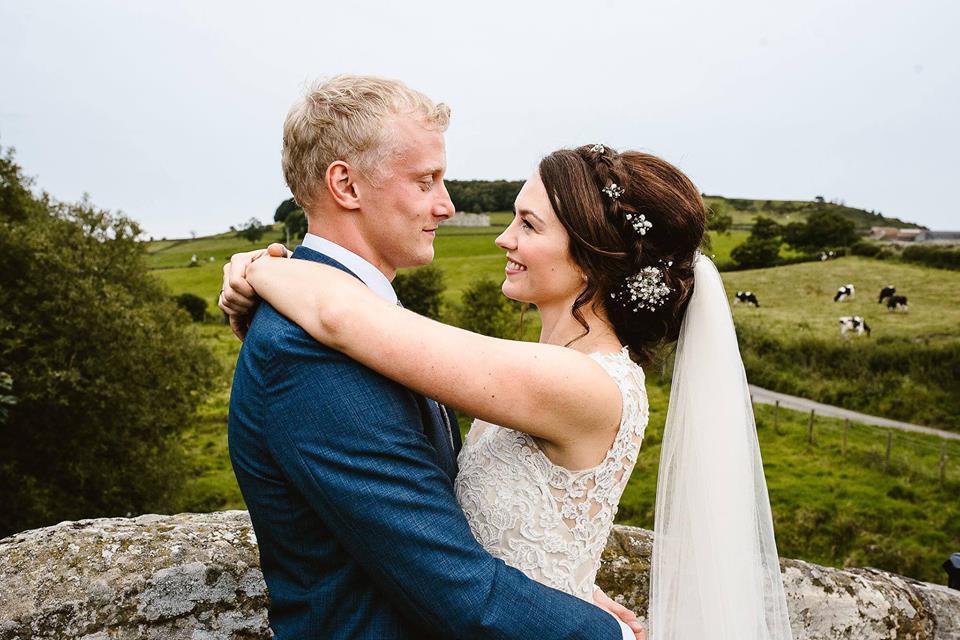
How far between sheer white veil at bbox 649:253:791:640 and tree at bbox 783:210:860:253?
2539 inches

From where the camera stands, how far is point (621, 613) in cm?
268

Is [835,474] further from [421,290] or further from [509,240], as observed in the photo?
[509,240]

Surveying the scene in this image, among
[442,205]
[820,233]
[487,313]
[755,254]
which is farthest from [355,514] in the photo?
[820,233]

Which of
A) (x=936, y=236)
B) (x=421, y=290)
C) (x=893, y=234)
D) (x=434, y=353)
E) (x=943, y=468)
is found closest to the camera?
(x=434, y=353)

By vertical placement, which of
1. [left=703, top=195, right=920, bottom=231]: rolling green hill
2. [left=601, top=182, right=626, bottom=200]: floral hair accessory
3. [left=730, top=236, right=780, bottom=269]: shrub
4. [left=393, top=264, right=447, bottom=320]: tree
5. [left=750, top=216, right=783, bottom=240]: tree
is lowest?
[left=601, top=182, right=626, bottom=200]: floral hair accessory

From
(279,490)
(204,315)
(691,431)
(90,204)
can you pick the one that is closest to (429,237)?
(279,490)

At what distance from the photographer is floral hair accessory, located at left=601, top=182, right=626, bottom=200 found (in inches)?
117

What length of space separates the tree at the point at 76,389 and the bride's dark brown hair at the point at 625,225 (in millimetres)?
16593

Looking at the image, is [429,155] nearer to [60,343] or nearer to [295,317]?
[295,317]

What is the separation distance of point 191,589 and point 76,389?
16.4 m

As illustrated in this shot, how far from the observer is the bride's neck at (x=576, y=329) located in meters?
2.99

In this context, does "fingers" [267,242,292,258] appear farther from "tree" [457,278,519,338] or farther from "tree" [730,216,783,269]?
"tree" [730,216,783,269]

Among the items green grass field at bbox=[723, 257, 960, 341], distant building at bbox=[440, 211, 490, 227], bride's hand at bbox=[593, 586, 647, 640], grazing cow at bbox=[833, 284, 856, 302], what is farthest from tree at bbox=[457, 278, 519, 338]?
grazing cow at bbox=[833, 284, 856, 302]

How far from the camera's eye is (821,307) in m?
46.0
